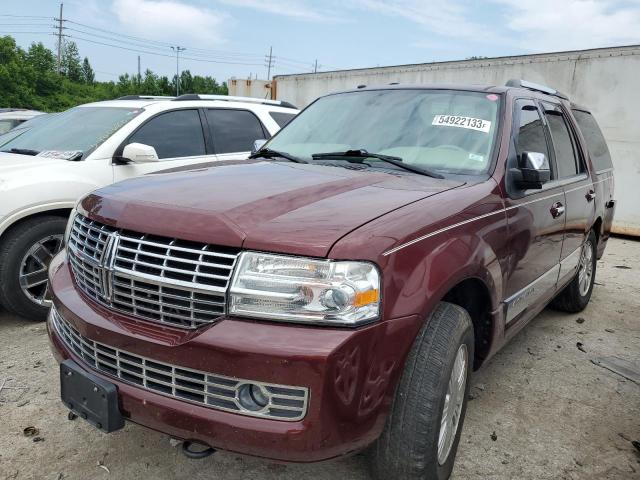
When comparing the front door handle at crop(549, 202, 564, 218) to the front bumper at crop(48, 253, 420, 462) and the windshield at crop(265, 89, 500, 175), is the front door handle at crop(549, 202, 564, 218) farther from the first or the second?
the front bumper at crop(48, 253, 420, 462)

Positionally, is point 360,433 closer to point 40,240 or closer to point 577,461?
point 577,461

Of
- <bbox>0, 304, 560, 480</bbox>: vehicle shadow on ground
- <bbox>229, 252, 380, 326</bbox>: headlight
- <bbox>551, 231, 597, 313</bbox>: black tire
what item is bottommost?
<bbox>0, 304, 560, 480</bbox>: vehicle shadow on ground

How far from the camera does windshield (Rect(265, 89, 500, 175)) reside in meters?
3.00

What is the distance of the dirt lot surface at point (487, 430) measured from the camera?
99.6 inches

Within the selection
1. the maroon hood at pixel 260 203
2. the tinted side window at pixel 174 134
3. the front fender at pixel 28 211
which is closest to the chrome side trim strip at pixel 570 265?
the maroon hood at pixel 260 203

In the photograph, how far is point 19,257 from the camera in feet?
13.0

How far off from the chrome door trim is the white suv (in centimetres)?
213

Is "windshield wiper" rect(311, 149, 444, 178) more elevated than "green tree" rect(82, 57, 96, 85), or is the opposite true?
"green tree" rect(82, 57, 96, 85)

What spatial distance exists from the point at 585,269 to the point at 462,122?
8.38ft

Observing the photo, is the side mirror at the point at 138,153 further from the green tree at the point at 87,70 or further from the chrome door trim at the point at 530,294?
the green tree at the point at 87,70

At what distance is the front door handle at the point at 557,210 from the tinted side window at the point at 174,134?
3.13m

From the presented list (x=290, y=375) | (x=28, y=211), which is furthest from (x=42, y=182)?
(x=290, y=375)

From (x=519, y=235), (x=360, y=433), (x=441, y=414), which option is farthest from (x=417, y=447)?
(x=519, y=235)

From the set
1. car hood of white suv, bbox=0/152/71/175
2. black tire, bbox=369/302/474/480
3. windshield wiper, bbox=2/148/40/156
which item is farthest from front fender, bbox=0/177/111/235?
black tire, bbox=369/302/474/480
